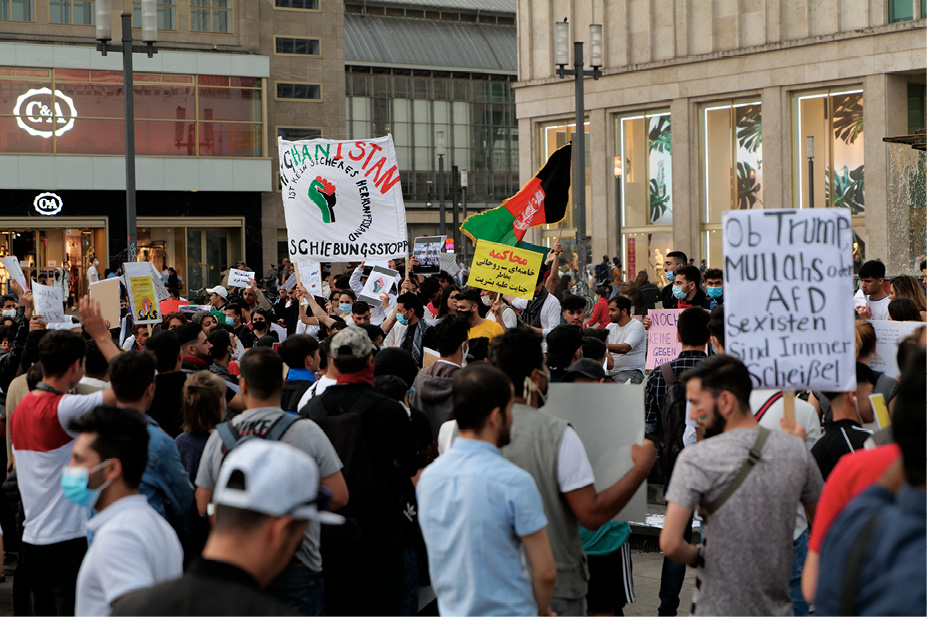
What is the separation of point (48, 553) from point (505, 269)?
6.73 metres

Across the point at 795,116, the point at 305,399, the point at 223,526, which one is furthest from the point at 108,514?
the point at 795,116

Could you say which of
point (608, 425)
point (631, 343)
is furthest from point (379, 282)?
point (608, 425)

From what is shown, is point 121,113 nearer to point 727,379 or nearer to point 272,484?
point 727,379

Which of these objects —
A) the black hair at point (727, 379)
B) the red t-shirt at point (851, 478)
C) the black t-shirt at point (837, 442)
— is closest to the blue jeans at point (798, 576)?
the black t-shirt at point (837, 442)

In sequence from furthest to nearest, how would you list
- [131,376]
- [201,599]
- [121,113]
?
[121,113] < [131,376] < [201,599]

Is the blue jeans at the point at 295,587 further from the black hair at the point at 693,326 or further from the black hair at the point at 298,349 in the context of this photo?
the black hair at the point at 693,326

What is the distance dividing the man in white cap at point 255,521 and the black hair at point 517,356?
192cm

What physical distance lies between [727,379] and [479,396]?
1.02 m

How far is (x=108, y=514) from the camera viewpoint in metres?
3.72

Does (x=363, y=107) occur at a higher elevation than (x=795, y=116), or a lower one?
higher

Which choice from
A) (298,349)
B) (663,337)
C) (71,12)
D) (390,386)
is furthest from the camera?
(71,12)

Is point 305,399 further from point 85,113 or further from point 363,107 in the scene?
point 363,107

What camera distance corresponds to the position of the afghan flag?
12.9 m

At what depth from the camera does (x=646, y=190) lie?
42.4 meters
